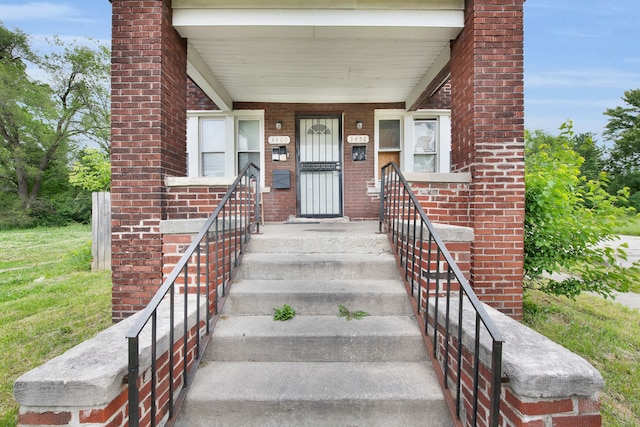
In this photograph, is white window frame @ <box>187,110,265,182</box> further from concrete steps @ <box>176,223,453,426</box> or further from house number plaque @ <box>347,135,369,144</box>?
concrete steps @ <box>176,223,453,426</box>

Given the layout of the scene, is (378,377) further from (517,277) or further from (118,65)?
(118,65)

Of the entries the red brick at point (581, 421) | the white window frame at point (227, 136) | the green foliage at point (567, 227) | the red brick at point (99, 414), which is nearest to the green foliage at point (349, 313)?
the red brick at point (581, 421)

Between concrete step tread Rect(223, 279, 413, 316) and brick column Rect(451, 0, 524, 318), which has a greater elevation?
brick column Rect(451, 0, 524, 318)

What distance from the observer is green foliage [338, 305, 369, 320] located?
2439mm

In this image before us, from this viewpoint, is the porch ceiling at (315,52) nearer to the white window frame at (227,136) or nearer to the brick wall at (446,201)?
the white window frame at (227,136)

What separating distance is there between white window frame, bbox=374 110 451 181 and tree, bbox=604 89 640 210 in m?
28.2

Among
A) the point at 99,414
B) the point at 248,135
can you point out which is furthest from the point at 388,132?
the point at 99,414

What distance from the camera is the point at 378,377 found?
6.46 feet

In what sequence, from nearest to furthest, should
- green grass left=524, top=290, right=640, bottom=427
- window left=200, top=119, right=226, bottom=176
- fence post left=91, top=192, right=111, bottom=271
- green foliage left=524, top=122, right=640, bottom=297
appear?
green grass left=524, top=290, right=640, bottom=427, green foliage left=524, top=122, right=640, bottom=297, window left=200, top=119, right=226, bottom=176, fence post left=91, top=192, right=111, bottom=271

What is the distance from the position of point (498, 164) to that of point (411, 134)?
9.97 ft

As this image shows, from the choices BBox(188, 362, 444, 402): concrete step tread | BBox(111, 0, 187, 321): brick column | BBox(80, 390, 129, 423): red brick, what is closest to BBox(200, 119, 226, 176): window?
BBox(111, 0, 187, 321): brick column

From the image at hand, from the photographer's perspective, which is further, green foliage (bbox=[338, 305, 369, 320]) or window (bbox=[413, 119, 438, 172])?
window (bbox=[413, 119, 438, 172])

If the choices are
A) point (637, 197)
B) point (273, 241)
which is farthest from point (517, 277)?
point (637, 197)

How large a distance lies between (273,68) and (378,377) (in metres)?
4.38
